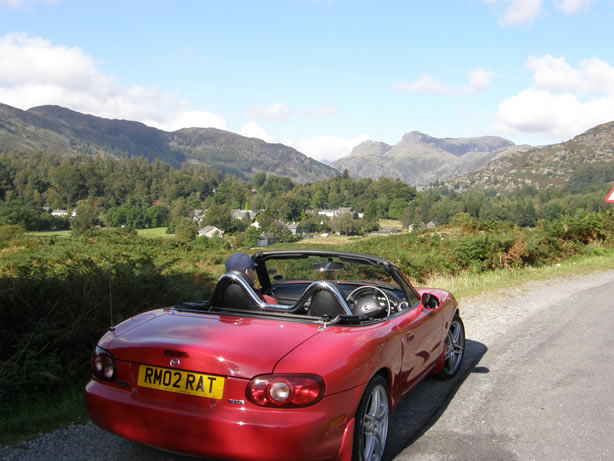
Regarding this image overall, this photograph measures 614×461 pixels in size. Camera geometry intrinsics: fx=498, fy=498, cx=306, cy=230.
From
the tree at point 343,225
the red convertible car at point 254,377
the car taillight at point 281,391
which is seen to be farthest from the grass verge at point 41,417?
the tree at point 343,225

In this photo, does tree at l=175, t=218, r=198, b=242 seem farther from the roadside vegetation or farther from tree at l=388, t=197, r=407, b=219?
tree at l=388, t=197, r=407, b=219

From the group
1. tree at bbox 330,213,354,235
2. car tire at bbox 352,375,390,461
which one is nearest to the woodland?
car tire at bbox 352,375,390,461

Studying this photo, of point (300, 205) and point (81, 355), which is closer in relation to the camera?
point (81, 355)

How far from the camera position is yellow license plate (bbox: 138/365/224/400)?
8.82 ft

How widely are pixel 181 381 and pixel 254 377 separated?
44cm

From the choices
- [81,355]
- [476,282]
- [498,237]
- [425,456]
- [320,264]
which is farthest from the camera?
[498,237]

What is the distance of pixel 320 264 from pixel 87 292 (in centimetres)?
321

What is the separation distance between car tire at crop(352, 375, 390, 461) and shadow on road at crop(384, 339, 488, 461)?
0.68 feet

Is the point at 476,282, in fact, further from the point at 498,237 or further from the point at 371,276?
the point at 371,276

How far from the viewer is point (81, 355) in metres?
5.25

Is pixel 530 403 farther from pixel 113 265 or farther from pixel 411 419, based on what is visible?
pixel 113 265

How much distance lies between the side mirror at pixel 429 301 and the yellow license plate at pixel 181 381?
89.4 inches

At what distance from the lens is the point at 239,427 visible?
257 cm

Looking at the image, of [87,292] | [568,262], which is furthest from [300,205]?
[87,292]
